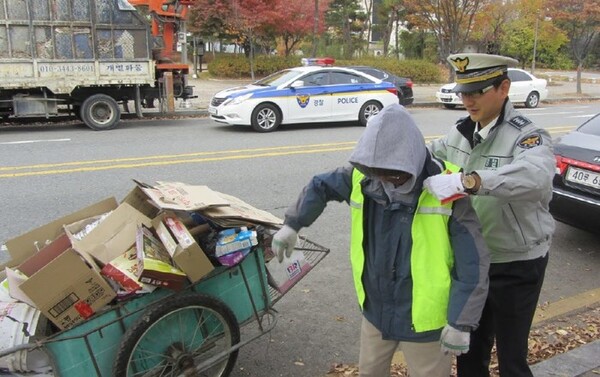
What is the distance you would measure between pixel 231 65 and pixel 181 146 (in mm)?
16892

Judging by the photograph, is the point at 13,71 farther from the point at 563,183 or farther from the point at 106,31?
the point at 563,183

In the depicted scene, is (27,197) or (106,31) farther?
(106,31)

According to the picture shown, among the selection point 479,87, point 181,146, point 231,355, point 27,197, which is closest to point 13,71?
point 181,146

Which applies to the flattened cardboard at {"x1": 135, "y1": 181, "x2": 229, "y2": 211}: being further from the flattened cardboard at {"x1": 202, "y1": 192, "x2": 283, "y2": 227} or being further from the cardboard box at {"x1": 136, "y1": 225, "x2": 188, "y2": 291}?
the cardboard box at {"x1": 136, "y1": 225, "x2": 188, "y2": 291}

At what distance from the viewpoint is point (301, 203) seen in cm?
231

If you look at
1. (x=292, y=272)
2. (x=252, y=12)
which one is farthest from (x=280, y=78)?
(x=252, y=12)

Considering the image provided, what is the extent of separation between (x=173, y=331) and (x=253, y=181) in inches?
179

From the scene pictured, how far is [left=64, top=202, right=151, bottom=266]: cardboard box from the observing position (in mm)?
2633

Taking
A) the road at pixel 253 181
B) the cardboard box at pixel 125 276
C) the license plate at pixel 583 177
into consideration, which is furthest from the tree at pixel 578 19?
the cardboard box at pixel 125 276

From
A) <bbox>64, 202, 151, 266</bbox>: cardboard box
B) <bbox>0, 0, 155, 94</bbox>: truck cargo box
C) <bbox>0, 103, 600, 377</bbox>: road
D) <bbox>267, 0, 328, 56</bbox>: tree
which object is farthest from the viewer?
<bbox>267, 0, 328, 56</bbox>: tree

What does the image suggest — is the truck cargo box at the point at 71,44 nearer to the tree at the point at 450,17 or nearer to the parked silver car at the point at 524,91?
the parked silver car at the point at 524,91

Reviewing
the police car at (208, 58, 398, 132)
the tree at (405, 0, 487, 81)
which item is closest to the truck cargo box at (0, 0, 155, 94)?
the police car at (208, 58, 398, 132)

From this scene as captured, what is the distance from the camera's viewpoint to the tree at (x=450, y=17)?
19.7 metres

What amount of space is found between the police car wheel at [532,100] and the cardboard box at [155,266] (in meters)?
18.5
